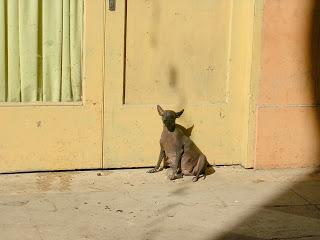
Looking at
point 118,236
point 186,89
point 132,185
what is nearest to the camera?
point 118,236

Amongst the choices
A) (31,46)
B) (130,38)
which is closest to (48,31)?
(31,46)

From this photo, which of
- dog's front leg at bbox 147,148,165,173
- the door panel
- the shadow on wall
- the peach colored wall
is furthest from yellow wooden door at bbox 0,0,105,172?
the shadow on wall

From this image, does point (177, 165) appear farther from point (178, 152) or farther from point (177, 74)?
point (177, 74)

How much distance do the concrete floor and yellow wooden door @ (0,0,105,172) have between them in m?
0.14

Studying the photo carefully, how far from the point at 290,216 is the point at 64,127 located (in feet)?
7.06

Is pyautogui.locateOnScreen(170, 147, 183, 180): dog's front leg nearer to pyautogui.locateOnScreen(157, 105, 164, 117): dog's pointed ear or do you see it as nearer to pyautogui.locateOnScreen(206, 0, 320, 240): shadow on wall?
pyautogui.locateOnScreen(157, 105, 164, 117): dog's pointed ear

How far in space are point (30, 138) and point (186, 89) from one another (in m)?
1.52

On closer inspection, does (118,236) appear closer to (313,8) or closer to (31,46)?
(31,46)

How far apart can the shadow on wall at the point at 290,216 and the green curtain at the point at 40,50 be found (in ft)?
6.62

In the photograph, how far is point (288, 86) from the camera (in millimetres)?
6031

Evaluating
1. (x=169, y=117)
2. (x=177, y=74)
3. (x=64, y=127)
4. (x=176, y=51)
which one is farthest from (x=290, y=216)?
(x=64, y=127)

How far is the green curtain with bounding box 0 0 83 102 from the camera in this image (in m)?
5.46

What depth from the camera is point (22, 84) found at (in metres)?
5.58

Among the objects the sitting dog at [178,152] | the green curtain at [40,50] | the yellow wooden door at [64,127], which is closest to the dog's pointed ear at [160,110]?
the sitting dog at [178,152]
